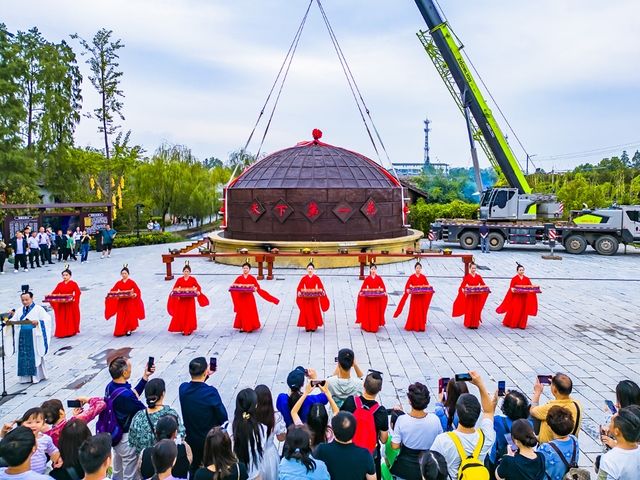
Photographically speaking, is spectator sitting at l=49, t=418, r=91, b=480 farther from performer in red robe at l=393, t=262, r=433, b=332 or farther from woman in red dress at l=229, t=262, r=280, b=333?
performer in red robe at l=393, t=262, r=433, b=332

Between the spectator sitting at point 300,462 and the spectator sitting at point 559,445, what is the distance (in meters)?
1.51

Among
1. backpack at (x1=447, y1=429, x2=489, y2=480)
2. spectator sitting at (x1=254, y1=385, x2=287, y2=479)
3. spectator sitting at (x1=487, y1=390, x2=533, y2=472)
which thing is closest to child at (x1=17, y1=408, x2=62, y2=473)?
spectator sitting at (x1=254, y1=385, x2=287, y2=479)

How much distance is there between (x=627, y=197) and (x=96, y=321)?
40.1 m

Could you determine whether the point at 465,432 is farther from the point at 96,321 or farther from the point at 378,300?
the point at 96,321

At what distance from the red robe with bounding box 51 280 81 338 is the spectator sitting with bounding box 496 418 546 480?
8284 mm

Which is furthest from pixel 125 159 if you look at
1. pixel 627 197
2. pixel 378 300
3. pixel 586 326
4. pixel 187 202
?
pixel 627 197

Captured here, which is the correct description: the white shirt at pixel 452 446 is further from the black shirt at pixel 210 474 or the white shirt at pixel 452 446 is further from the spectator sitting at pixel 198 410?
the spectator sitting at pixel 198 410

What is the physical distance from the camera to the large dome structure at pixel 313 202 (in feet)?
59.9

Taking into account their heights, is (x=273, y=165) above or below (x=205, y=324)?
above

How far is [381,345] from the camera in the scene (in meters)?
8.73

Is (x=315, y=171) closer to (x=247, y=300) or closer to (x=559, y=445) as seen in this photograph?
(x=247, y=300)

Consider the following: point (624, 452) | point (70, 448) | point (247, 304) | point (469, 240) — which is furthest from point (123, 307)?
point (469, 240)

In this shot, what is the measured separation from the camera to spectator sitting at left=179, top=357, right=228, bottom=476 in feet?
13.3

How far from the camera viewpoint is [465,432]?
334 centimetres
